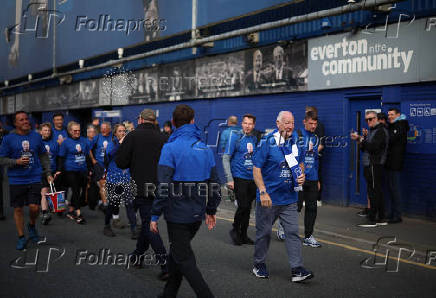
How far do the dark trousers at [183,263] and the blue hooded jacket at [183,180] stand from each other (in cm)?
10

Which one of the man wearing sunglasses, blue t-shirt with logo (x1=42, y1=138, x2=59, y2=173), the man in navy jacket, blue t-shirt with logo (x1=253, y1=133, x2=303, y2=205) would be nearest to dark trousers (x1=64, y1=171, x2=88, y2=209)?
blue t-shirt with logo (x1=42, y1=138, x2=59, y2=173)

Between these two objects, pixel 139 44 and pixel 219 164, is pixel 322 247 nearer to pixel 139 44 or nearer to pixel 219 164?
pixel 219 164

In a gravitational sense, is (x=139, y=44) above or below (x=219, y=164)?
above

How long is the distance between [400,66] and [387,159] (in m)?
2.05

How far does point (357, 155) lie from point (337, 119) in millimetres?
994

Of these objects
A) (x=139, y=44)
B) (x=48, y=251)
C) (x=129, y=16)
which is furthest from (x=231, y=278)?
(x=129, y=16)

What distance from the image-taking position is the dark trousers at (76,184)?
10.6 m

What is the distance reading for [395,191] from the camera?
32.4ft

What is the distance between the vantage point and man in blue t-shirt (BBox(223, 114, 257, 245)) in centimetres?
815

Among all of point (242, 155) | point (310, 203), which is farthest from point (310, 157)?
point (242, 155)

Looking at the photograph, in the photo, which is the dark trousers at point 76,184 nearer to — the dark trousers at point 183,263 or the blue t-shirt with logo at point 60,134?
the blue t-shirt with logo at point 60,134

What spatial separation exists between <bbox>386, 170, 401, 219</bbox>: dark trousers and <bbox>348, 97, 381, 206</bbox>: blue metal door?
1.78 meters

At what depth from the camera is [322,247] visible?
799 centimetres

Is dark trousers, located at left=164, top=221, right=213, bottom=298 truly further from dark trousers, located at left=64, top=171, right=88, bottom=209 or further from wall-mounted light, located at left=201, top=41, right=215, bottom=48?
wall-mounted light, located at left=201, top=41, right=215, bottom=48
